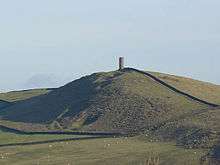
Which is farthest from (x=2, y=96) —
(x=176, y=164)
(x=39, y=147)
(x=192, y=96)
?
(x=176, y=164)

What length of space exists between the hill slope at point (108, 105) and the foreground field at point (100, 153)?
1619 cm

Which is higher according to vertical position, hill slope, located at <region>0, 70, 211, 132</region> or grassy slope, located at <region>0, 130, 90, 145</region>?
hill slope, located at <region>0, 70, 211, 132</region>

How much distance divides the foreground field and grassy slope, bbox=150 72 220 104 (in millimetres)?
36498

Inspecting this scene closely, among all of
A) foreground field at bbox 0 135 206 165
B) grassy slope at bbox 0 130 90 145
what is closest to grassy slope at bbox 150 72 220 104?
foreground field at bbox 0 135 206 165

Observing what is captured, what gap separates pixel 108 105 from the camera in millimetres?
137125

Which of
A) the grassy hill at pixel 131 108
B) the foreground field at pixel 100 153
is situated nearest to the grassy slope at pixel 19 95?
the grassy hill at pixel 131 108

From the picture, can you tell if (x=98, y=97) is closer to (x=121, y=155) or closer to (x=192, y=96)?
(x=192, y=96)

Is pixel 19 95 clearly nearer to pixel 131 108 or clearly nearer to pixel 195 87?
pixel 195 87

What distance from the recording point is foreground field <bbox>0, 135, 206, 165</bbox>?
88.4m

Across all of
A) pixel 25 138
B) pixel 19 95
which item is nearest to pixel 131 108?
pixel 25 138

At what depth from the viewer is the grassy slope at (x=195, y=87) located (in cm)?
14175

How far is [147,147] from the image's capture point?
99.1 metres

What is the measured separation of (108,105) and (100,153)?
41.4 m

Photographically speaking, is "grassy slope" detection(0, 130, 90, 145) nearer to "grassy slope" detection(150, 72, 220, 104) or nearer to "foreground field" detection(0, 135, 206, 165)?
"foreground field" detection(0, 135, 206, 165)
